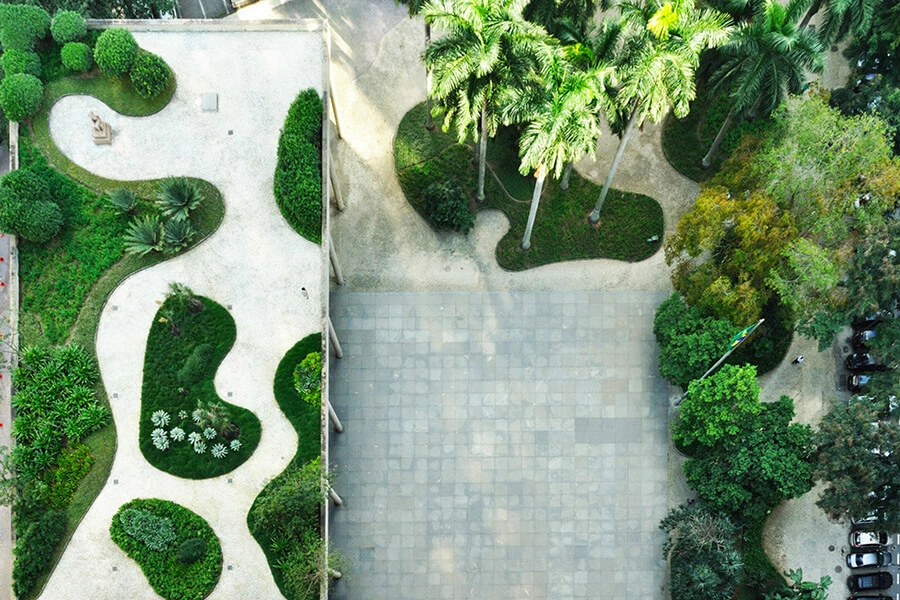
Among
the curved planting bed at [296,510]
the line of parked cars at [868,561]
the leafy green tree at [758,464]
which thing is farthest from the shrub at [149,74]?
the line of parked cars at [868,561]

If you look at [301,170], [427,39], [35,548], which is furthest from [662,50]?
[35,548]

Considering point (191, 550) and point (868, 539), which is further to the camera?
point (868, 539)

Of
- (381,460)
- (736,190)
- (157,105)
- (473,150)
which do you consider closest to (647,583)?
(381,460)

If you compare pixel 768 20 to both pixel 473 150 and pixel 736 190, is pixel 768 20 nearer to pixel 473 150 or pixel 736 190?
pixel 736 190

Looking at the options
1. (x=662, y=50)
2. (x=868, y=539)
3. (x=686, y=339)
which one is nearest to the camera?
(x=662, y=50)

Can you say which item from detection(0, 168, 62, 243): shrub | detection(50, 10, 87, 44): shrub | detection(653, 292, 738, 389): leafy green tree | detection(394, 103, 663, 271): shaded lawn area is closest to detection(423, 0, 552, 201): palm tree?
detection(394, 103, 663, 271): shaded lawn area

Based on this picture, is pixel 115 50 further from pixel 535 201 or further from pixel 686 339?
pixel 686 339

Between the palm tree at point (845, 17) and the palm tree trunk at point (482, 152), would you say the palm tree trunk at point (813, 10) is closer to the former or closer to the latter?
the palm tree at point (845, 17)

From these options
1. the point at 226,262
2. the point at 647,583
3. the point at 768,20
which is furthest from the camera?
the point at 647,583
